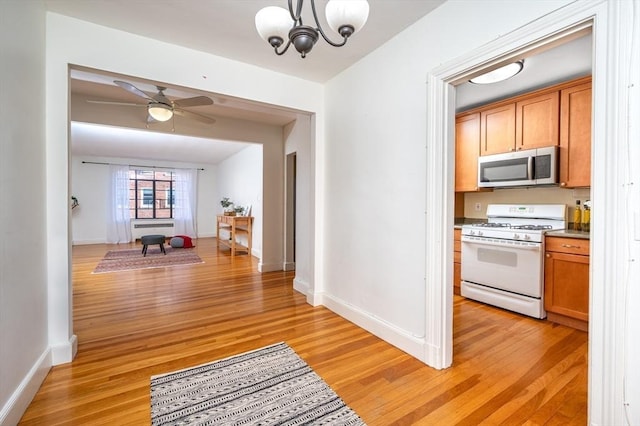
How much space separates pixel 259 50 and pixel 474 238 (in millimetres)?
3039

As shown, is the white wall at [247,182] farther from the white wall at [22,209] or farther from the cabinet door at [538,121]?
the cabinet door at [538,121]

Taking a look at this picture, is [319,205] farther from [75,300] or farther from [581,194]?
[75,300]

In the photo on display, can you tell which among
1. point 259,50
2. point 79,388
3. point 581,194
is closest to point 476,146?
point 581,194

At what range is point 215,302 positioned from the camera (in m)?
3.42

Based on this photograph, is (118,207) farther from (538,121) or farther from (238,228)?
(538,121)

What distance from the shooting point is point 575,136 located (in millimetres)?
2926

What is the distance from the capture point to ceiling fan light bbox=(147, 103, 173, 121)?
A: 11.0 ft

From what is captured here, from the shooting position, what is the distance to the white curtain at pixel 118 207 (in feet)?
27.7

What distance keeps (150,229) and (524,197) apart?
9.49 meters

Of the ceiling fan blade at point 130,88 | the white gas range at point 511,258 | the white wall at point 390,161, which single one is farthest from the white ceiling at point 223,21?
the white gas range at point 511,258

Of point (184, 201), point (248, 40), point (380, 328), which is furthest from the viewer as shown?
point (184, 201)

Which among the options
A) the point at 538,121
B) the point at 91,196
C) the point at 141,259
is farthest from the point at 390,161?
the point at 91,196

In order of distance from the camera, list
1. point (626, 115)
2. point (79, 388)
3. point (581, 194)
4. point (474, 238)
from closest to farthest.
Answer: point (626, 115) → point (79, 388) → point (581, 194) → point (474, 238)

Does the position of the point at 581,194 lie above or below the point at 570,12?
below
